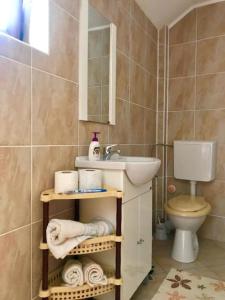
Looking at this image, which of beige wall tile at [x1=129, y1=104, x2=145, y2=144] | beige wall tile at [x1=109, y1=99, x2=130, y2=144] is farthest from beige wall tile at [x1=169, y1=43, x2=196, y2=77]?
beige wall tile at [x1=109, y1=99, x2=130, y2=144]

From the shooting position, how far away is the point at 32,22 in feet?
4.18

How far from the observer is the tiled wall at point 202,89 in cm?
239

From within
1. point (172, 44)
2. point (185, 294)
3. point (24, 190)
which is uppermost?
point (172, 44)

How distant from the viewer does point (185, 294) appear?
1.58 m

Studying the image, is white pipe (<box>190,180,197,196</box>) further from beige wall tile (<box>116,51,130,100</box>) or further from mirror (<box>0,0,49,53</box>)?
mirror (<box>0,0,49,53</box>)

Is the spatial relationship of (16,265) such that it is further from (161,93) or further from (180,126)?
(161,93)

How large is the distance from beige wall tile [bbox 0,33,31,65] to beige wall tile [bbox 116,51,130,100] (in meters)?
0.88

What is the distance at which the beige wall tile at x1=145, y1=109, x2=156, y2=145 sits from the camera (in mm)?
2467

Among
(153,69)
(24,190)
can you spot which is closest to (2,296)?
(24,190)

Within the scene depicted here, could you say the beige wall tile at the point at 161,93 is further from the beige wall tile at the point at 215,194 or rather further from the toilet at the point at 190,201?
the beige wall tile at the point at 215,194

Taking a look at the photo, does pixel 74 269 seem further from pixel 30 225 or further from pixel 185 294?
pixel 185 294

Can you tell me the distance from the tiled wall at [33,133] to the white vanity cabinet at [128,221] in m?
0.22

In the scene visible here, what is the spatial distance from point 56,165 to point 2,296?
0.64 m

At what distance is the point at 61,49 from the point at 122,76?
0.72 meters
